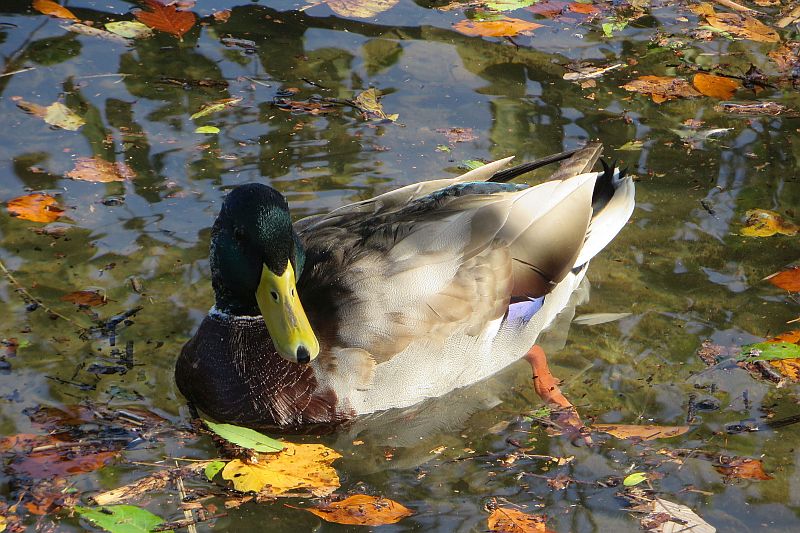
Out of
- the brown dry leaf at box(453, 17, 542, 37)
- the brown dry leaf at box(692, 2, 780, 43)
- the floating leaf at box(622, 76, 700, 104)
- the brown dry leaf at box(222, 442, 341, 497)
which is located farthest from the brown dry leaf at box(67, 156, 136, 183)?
the brown dry leaf at box(692, 2, 780, 43)

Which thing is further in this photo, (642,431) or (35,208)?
(35,208)

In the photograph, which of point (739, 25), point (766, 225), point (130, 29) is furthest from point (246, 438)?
point (739, 25)

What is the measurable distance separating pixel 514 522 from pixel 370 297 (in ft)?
3.90

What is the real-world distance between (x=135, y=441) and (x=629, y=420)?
218 cm


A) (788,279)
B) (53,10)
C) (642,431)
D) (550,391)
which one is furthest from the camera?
(53,10)

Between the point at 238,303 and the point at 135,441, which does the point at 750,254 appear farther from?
the point at 135,441

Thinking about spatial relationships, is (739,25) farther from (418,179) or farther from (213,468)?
(213,468)

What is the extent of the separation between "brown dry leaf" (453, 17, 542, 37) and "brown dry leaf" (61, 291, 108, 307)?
12.2ft

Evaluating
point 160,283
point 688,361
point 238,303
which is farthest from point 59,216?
point 688,361

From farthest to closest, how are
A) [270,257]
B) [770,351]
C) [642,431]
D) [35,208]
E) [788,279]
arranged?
1. [35,208]
2. [788,279]
3. [770,351]
4. [642,431]
5. [270,257]

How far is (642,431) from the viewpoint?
4.97 m

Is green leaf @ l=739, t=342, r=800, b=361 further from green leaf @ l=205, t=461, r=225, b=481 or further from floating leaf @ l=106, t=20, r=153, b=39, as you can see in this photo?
floating leaf @ l=106, t=20, r=153, b=39

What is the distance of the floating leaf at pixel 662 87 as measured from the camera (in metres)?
7.68

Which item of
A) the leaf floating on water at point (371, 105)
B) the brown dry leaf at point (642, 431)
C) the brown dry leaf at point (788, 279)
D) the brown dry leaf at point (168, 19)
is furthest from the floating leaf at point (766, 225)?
the brown dry leaf at point (168, 19)
